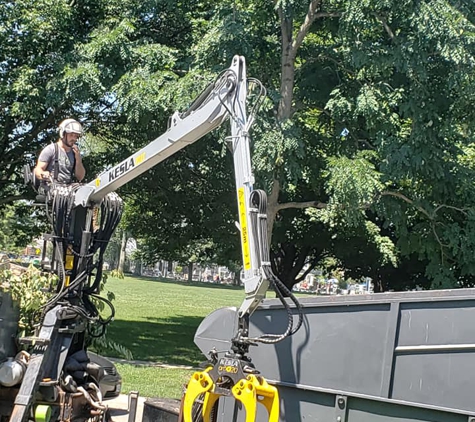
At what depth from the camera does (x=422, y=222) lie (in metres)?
12.8

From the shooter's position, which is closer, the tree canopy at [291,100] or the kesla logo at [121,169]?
the kesla logo at [121,169]

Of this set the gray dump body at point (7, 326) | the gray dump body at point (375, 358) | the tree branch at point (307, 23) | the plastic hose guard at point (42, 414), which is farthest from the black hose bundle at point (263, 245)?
the tree branch at point (307, 23)

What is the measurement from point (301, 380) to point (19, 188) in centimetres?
1321

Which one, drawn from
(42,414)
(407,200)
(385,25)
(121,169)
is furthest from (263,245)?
(407,200)

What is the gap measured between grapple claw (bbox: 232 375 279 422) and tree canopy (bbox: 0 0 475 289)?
6017 millimetres

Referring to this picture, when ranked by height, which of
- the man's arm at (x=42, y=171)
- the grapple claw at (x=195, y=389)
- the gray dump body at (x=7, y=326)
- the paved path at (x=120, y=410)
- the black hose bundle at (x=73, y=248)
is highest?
the man's arm at (x=42, y=171)

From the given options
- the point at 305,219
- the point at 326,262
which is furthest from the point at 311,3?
the point at 326,262

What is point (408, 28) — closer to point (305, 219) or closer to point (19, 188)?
point (305, 219)

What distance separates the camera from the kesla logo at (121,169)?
7218 mm

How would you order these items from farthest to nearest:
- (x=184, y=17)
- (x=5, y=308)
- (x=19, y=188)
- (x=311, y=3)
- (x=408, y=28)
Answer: (x=19, y=188)
(x=184, y=17)
(x=311, y=3)
(x=408, y=28)
(x=5, y=308)

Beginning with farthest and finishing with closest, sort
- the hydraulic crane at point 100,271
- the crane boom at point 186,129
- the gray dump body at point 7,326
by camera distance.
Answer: the gray dump body at point 7,326 < the crane boom at point 186,129 < the hydraulic crane at point 100,271

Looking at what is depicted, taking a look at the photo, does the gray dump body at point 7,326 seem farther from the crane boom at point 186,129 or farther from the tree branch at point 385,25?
→ the tree branch at point 385,25

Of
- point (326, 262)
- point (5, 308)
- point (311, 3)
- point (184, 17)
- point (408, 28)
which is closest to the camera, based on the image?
point (5, 308)

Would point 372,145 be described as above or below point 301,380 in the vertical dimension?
above
